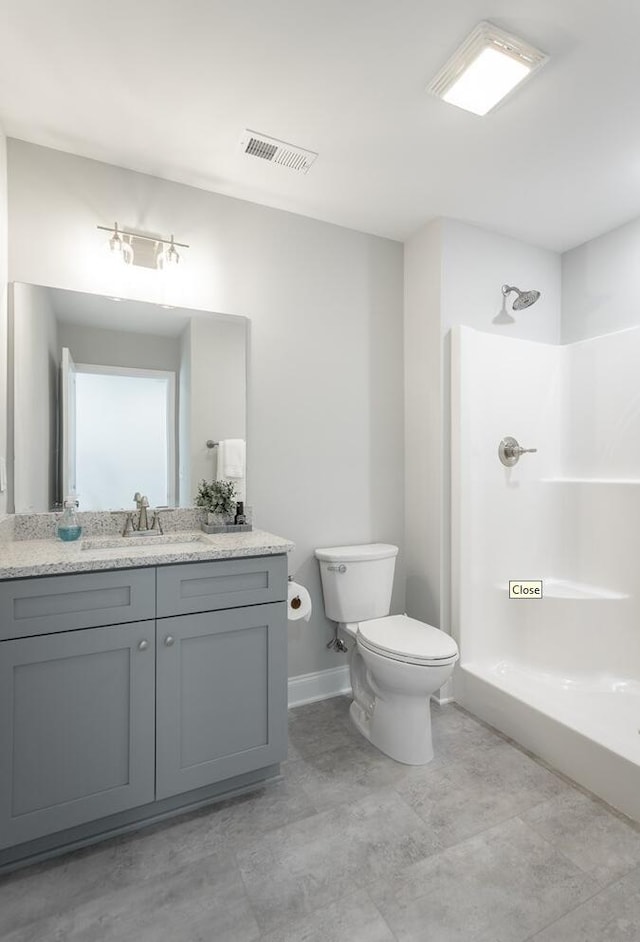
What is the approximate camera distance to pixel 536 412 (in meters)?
2.74

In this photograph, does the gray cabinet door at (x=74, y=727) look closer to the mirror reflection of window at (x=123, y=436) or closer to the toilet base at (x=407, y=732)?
the mirror reflection of window at (x=123, y=436)

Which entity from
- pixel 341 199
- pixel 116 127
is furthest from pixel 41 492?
pixel 341 199

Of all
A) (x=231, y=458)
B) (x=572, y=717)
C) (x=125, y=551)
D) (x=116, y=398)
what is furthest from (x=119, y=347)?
(x=572, y=717)

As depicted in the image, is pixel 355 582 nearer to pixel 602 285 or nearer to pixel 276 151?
pixel 276 151

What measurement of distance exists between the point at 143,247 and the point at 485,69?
4.80 feet

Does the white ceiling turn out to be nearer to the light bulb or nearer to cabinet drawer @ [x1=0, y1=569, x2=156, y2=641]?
the light bulb

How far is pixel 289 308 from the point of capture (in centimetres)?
243

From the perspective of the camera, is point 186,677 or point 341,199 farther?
point 341,199

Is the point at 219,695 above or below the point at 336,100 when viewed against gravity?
below

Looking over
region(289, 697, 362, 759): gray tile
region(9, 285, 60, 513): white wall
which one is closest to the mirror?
region(9, 285, 60, 513): white wall

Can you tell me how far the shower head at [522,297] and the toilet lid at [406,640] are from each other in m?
1.78

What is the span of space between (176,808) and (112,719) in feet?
1.47

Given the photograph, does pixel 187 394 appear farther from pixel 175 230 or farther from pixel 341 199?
pixel 341 199

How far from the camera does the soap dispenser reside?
6.01 ft
